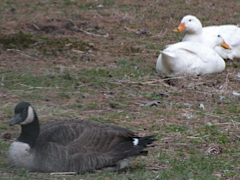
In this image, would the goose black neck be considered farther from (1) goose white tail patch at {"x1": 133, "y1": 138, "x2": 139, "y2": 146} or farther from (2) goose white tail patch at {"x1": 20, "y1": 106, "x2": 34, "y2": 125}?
(1) goose white tail patch at {"x1": 133, "y1": 138, "x2": 139, "y2": 146}

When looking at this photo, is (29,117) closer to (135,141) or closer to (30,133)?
(30,133)

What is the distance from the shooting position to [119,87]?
7.05m

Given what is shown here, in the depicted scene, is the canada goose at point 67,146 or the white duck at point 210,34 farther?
the white duck at point 210,34

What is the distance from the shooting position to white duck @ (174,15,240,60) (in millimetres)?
9383

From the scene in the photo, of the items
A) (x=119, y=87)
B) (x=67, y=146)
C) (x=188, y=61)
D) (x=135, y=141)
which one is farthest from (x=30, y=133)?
(x=188, y=61)

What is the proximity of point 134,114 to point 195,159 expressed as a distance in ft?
4.93

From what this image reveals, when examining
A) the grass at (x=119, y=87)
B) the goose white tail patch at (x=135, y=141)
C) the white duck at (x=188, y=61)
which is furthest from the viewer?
the white duck at (x=188, y=61)

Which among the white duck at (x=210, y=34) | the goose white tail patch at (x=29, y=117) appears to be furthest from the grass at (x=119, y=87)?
the goose white tail patch at (x=29, y=117)

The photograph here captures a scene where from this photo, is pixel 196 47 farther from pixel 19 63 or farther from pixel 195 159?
pixel 195 159

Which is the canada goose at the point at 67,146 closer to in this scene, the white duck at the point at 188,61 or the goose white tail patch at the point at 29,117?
the goose white tail patch at the point at 29,117

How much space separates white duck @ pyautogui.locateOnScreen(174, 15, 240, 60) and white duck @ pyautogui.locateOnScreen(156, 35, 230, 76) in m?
0.86

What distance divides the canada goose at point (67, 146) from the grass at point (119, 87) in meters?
0.13

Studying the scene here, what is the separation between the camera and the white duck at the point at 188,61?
7949 mm

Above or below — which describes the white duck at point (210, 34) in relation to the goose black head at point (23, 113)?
above
